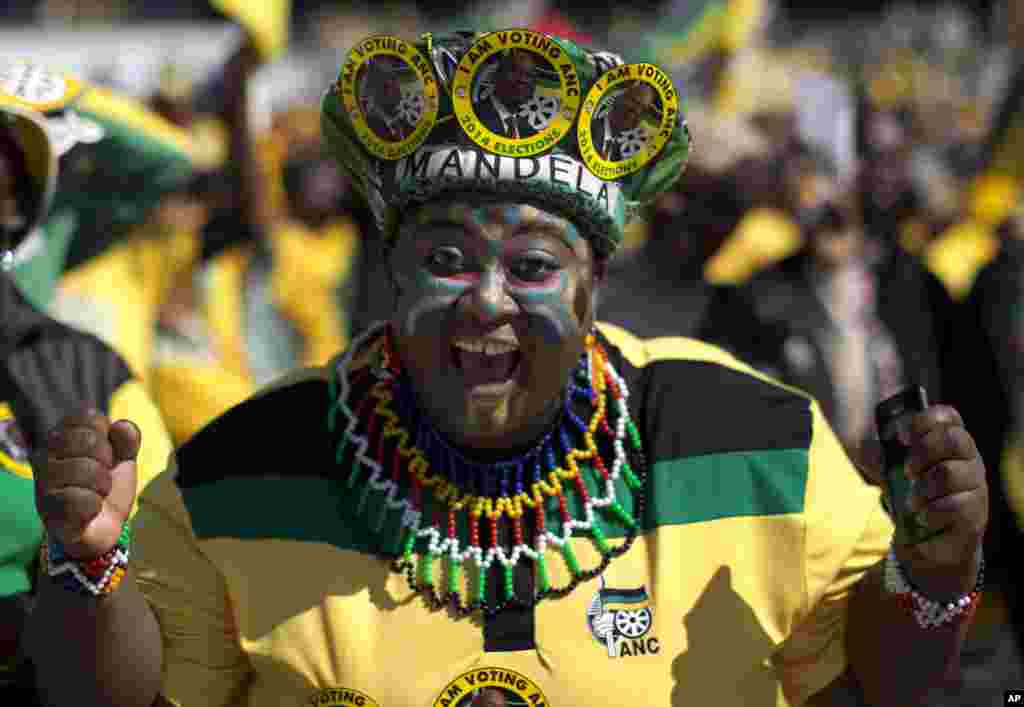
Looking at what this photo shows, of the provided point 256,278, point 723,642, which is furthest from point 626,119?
point 256,278

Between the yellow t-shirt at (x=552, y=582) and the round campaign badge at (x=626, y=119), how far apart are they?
1.51 ft

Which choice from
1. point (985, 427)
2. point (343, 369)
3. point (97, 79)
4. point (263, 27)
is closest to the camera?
point (343, 369)

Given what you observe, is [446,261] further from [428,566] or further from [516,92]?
[428,566]

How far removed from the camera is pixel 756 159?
195 inches

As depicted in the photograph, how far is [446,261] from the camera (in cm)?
244

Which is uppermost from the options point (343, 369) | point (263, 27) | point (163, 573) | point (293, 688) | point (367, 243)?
point (263, 27)

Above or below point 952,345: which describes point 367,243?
above

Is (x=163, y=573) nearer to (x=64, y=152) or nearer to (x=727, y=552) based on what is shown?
(x=727, y=552)

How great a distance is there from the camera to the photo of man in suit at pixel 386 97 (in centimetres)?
246

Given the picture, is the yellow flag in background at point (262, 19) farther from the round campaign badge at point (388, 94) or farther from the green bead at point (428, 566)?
the green bead at point (428, 566)

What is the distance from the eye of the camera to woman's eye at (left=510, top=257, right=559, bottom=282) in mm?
2439

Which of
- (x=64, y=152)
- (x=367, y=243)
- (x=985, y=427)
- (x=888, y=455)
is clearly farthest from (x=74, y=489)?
(x=367, y=243)

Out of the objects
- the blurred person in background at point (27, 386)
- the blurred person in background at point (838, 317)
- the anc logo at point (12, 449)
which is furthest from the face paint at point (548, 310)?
the blurred person in background at point (838, 317)

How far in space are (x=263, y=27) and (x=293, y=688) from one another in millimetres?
3280
